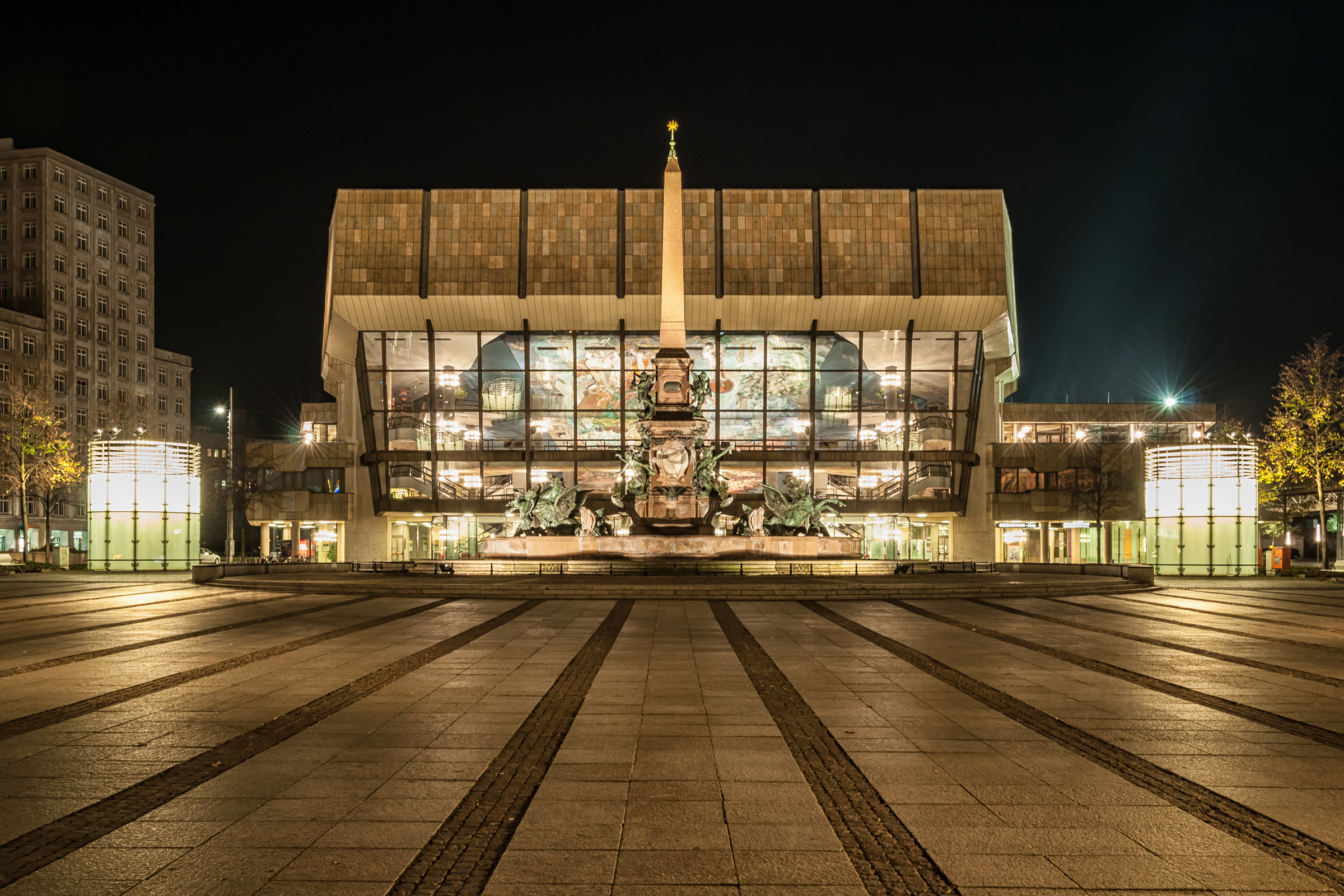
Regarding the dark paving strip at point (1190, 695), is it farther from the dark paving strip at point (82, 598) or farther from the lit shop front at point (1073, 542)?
the lit shop front at point (1073, 542)

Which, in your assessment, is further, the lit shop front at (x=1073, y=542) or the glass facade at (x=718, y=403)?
the lit shop front at (x=1073, y=542)

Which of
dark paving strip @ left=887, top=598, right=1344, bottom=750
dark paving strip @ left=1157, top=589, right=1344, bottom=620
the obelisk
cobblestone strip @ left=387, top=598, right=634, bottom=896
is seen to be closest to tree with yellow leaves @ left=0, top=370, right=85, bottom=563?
the obelisk

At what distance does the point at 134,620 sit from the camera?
19.1 metres

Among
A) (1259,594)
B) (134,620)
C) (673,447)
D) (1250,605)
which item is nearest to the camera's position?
(134,620)

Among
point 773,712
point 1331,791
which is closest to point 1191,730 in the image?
point 1331,791

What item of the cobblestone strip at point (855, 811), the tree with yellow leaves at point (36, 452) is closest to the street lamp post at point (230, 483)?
the tree with yellow leaves at point (36, 452)

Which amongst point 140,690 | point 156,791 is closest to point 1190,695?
point 156,791

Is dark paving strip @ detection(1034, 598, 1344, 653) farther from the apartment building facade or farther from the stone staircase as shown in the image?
the apartment building facade

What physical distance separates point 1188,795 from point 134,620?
18.6m

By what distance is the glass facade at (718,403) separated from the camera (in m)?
57.4

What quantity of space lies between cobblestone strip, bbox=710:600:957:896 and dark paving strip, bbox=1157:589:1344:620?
13.7m

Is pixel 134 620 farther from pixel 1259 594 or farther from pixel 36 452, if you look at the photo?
pixel 36 452

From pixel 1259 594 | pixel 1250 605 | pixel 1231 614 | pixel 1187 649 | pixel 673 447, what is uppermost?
pixel 673 447

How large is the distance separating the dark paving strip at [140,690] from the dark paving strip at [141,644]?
6.55 ft
